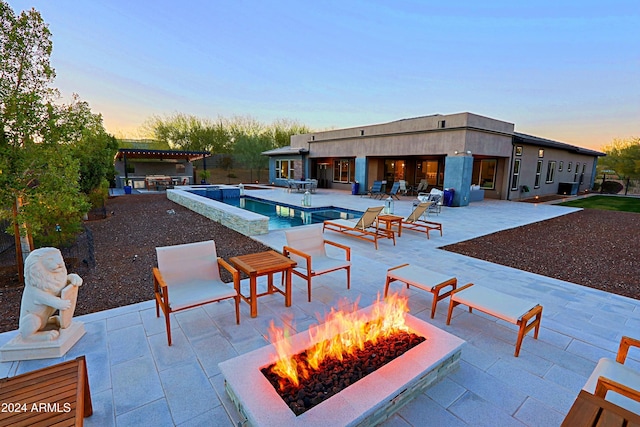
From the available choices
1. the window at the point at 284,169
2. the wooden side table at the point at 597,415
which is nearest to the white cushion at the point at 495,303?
the wooden side table at the point at 597,415

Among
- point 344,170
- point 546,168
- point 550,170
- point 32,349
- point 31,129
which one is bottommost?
point 32,349

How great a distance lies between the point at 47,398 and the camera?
5.26 feet

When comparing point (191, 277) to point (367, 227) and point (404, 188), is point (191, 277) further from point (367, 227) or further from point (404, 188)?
point (404, 188)

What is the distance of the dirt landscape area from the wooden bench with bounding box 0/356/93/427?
1.93 meters

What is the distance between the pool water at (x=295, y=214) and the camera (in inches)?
397

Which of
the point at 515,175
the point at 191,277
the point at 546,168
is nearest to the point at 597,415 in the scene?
the point at 191,277

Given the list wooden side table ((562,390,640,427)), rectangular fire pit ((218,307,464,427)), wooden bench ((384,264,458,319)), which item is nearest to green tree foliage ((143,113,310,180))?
wooden bench ((384,264,458,319))

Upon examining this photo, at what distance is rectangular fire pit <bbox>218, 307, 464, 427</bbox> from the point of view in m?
1.66

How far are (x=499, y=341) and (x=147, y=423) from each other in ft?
10.1

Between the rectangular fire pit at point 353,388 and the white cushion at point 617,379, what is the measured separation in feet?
2.61

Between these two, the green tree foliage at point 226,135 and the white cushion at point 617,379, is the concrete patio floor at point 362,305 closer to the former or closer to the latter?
the white cushion at point 617,379

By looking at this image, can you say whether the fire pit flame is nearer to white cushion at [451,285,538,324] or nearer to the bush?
white cushion at [451,285,538,324]

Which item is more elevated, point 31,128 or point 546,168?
point 31,128

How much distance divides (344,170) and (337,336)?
61.7ft
